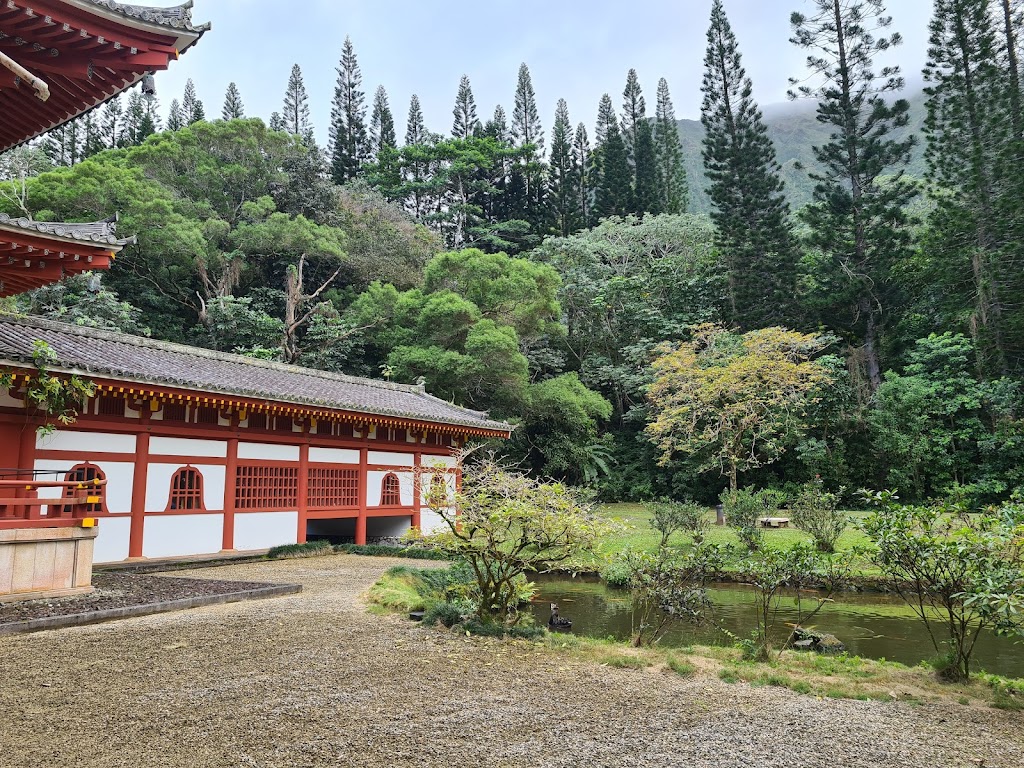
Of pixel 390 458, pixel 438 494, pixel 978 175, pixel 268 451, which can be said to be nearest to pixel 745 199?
pixel 978 175

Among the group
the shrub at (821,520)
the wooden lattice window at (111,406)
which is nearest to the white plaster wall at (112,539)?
the wooden lattice window at (111,406)

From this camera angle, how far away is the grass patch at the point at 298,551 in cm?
1305

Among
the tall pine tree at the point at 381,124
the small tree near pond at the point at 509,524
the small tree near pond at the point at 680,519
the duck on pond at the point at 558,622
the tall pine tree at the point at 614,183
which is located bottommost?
the duck on pond at the point at 558,622

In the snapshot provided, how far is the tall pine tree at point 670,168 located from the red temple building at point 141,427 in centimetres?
Answer: 2422

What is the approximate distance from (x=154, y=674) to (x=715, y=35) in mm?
31275

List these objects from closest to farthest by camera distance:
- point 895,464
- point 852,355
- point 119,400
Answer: point 119,400 → point 895,464 → point 852,355

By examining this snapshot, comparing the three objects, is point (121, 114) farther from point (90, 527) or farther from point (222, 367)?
point (90, 527)

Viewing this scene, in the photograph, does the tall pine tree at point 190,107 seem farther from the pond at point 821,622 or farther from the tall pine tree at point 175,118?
the pond at point 821,622

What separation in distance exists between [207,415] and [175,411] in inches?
23.9

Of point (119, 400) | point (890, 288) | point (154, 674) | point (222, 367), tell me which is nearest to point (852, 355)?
point (890, 288)

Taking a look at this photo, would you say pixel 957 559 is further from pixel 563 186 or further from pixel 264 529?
pixel 563 186

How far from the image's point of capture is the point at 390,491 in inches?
639

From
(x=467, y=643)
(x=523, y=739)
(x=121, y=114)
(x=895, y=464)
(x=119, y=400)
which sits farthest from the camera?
(x=121, y=114)

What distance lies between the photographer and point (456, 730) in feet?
12.3
